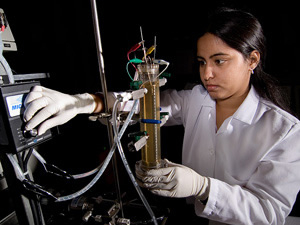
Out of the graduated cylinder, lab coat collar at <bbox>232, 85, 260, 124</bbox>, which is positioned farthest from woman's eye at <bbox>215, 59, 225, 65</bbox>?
the graduated cylinder

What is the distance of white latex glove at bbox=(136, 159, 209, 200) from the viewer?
91 centimetres

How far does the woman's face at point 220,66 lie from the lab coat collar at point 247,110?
0.35 ft

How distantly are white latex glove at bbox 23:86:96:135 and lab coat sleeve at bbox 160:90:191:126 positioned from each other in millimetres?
739

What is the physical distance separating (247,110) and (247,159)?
11.9 inches

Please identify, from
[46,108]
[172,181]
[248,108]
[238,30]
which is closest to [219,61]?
[238,30]

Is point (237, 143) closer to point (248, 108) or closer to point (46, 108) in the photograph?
point (248, 108)

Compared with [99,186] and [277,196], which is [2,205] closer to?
[99,186]

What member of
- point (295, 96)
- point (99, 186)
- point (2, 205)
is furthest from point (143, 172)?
point (295, 96)

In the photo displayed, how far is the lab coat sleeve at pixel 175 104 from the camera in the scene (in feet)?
5.14

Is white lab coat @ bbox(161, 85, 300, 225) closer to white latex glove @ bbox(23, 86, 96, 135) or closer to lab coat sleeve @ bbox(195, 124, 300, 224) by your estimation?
lab coat sleeve @ bbox(195, 124, 300, 224)

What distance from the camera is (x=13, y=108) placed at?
71 centimetres

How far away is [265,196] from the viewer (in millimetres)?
974

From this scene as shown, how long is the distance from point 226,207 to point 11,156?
1.02 metres

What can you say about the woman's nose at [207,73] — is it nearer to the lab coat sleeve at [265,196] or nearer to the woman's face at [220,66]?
the woman's face at [220,66]
